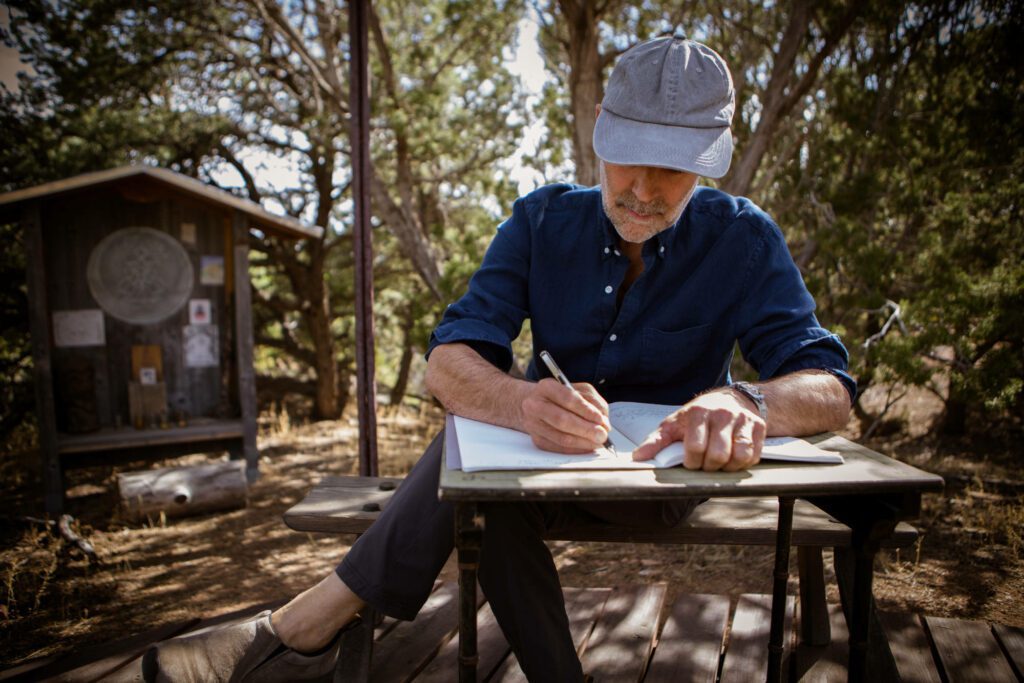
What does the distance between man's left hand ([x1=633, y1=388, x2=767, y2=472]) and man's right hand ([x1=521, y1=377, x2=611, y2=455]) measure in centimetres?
10

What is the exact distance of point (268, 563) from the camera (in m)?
4.27

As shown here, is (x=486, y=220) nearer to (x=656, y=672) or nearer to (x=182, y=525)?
(x=182, y=525)

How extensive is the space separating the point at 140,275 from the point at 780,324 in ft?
16.8

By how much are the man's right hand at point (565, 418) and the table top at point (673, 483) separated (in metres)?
0.12

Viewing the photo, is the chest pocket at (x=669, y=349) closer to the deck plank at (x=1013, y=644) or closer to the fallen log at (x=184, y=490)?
the deck plank at (x=1013, y=644)

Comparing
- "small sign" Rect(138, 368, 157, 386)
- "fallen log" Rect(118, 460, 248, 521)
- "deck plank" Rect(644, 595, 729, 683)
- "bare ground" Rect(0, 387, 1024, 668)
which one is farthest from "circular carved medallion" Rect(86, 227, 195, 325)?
"deck plank" Rect(644, 595, 729, 683)

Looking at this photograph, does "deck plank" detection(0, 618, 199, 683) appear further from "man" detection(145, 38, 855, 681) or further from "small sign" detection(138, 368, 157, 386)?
"small sign" detection(138, 368, 157, 386)

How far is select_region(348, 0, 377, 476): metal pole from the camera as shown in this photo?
3.57m

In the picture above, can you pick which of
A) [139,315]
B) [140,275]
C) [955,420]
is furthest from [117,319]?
[955,420]

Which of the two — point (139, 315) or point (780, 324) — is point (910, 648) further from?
point (139, 315)

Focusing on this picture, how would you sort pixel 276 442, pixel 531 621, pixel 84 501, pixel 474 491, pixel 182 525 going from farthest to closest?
pixel 276 442 < pixel 84 501 < pixel 182 525 < pixel 531 621 < pixel 474 491

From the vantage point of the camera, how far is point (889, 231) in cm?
520

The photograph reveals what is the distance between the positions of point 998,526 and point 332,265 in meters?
8.26

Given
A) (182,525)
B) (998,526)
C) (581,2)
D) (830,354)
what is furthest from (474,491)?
(581,2)
